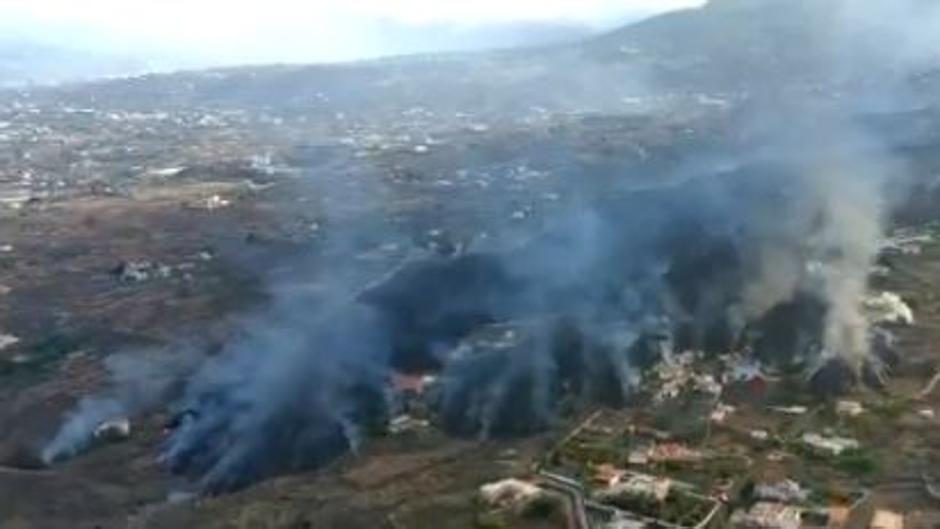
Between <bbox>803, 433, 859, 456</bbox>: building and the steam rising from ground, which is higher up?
the steam rising from ground

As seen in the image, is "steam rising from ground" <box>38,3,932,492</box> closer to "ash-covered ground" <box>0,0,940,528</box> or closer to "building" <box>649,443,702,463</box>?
"ash-covered ground" <box>0,0,940,528</box>

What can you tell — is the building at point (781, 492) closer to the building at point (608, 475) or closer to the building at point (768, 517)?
Answer: the building at point (768, 517)

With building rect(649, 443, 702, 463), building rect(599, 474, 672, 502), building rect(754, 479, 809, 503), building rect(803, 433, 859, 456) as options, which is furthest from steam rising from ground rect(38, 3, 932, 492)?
building rect(754, 479, 809, 503)

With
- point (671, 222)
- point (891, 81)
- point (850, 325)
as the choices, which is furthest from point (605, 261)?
point (891, 81)

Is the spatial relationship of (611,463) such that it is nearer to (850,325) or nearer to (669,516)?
(669,516)

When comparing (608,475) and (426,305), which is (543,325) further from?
(608,475)

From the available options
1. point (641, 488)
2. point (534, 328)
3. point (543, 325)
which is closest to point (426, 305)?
point (534, 328)
